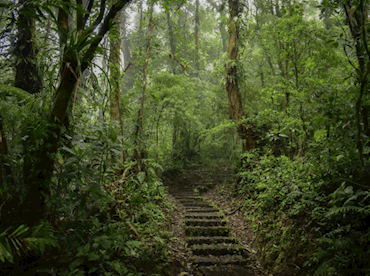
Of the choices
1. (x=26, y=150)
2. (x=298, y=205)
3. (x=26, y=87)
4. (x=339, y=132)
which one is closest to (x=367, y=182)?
(x=339, y=132)

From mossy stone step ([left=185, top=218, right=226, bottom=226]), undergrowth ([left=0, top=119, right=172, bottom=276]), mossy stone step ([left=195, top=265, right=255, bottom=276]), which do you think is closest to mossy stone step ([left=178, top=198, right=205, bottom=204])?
mossy stone step ([left=185, top=218, right=226, bottom=226])

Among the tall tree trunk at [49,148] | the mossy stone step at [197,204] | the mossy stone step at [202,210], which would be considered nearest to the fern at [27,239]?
the tall tree trunk at [49,148]

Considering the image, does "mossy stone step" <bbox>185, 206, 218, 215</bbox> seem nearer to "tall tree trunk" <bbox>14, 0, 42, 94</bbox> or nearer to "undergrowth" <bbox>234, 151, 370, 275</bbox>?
"undergrowth" <bbox>234, 151, 370, 275</bbox>

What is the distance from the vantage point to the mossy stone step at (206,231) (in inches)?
211

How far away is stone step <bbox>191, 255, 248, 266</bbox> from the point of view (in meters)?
4.24

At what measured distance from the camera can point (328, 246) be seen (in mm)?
3109

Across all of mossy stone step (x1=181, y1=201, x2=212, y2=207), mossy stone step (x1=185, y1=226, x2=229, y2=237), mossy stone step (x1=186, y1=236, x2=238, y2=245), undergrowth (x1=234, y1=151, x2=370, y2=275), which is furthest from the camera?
mossy stone step (x1=181, y1=201, x2=212, y2=207)

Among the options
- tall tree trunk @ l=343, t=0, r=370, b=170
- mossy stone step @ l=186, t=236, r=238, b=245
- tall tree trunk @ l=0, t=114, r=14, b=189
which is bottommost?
mossy stone step @ l=186, t=236, r=238, b=245

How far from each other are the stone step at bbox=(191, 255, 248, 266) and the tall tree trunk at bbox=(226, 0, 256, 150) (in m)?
4.10

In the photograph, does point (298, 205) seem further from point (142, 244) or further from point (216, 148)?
point (216, 148)

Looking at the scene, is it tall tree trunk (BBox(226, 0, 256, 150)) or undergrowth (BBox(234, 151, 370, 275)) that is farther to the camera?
tall tree trunk (BBox(226, 0, 256, 150))

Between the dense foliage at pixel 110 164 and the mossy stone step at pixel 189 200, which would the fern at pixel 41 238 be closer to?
the dense foliage at pixel 110 164

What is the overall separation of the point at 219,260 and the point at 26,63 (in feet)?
14.7

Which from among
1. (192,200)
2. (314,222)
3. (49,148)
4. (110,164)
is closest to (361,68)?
(314,222)
